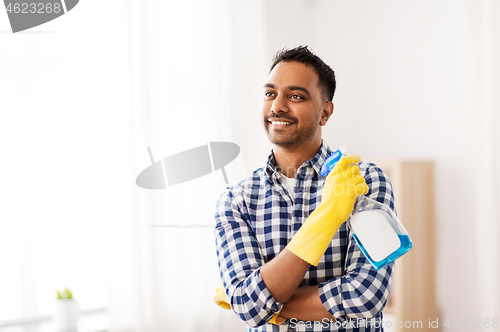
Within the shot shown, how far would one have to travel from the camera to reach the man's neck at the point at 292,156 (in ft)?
3.79

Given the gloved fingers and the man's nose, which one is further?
the man's nose

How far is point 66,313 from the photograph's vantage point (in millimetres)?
1729

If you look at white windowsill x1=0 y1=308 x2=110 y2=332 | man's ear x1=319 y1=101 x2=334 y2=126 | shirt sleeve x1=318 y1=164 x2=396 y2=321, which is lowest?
white windowsill x1=0 y1=308 x2=110 y2=332

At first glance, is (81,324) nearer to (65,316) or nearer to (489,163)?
(65,316)

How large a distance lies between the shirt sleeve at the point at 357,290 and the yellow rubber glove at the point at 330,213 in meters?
0.10

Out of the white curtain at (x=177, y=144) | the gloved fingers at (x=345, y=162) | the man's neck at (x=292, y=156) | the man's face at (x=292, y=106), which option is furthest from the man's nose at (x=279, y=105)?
the white curtain at (x=177, y=144)

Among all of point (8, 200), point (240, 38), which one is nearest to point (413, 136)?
point (240, 38)

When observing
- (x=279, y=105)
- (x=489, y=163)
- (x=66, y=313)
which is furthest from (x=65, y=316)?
(x=489, y=163)

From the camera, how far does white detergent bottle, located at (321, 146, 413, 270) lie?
0.90m

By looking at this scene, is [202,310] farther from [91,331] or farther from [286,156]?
[286,156]

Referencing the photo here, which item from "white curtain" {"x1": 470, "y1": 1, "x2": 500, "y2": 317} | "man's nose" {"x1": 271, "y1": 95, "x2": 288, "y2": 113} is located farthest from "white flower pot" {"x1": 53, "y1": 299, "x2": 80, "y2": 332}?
"white curtain" {"x1": 470, "y1": 1, "x2": 500, "y2": 317}

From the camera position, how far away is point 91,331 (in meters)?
1.84

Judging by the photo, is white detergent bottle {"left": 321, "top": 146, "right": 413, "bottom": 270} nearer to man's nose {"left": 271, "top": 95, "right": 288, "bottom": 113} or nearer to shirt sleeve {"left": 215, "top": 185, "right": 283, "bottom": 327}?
shirt sleeve {"left": 215, "top": 185, "right": 283, "bottom": 327}

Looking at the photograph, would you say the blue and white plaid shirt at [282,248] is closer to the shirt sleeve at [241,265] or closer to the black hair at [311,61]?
the shirt sleeve at [241,265]
